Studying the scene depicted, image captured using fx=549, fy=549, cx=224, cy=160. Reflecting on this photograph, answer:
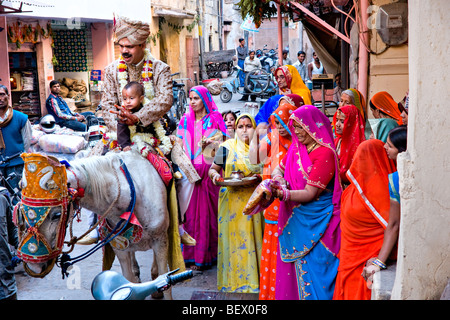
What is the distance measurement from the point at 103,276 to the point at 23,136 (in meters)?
5.11

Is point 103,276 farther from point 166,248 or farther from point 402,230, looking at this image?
point 166,248

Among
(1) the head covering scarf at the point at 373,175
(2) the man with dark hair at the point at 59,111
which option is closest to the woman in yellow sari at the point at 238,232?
(1) the head covering scarf at the point at 373,175

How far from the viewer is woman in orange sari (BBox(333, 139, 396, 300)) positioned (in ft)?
10.9

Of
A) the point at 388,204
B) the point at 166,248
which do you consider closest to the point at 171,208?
the point at 166,248

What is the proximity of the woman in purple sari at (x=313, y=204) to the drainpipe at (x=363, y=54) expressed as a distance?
302cm

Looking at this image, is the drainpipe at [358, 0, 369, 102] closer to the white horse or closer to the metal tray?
the metal tray

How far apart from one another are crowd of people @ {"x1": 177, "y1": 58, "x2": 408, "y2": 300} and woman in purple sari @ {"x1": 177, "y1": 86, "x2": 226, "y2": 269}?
0.04ft

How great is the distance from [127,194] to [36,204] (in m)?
0.94

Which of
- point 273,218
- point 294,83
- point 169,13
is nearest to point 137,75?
point 273,218

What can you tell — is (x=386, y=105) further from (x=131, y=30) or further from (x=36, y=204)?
(x=36, y=204)

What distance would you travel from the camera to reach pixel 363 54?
6887mm

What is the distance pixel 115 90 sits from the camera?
5039 mm

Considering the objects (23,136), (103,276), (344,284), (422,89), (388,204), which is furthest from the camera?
(23,136)

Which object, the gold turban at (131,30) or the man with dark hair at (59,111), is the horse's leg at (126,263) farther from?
the man with dark hair at (59,111)
